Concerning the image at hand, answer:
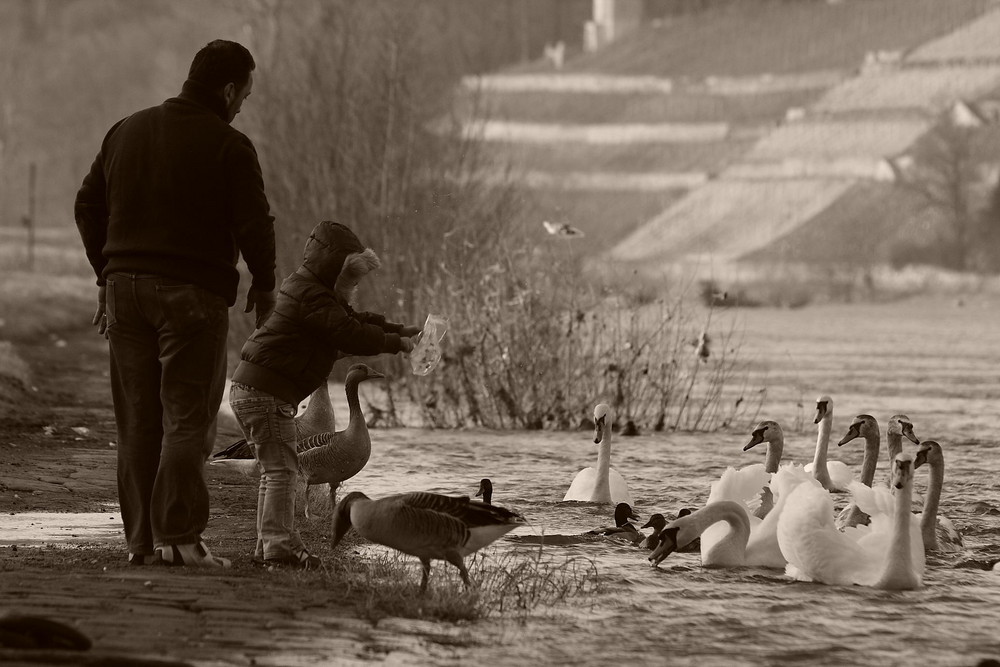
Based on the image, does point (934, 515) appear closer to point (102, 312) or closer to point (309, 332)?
point (309, 332)

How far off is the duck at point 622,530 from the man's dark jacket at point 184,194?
340 cm

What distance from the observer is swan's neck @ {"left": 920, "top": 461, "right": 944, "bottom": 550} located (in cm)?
1025

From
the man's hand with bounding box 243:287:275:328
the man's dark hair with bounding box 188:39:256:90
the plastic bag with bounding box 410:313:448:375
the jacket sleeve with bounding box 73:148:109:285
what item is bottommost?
the plastic bag with bounding box 410:313:448:375

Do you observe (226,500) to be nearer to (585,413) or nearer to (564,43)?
(585,413)

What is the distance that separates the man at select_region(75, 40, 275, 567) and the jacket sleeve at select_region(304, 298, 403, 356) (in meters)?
0.29

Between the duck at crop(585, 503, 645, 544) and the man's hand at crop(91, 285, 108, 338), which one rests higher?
the man's hand at crop(91, 285, 108, 338)

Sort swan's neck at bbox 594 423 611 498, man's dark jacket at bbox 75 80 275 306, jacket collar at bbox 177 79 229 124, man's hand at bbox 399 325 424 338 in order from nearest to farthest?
man's dark jacket at bbox 75 80 275 306
jacket collar at bbox 177 79 229 124
man's hand at bbox 399 325 424 338
swan's neck at bbox 594 423 611 498

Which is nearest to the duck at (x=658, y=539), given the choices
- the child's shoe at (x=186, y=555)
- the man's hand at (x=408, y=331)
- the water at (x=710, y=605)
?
the water at (x=710, y=605)

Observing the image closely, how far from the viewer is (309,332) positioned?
8.55 meters

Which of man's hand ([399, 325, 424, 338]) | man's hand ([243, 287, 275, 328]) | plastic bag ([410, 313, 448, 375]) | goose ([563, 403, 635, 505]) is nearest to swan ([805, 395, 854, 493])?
goose ([563, 403, 635, 505])

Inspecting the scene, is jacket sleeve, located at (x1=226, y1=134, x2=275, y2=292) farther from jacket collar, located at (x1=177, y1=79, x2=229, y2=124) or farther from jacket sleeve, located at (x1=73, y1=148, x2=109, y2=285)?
jacket sleeve, located at (x1=73, y1=148, x2=109, y2=285)

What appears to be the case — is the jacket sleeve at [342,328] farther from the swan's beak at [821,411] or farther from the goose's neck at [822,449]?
the swan's beak at [821,411]

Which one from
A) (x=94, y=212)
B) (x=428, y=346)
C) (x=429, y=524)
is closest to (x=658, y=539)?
(x=428, y=346)

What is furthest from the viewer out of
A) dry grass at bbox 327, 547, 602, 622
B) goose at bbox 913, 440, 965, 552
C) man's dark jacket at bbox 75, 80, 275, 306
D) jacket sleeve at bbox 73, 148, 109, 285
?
goose at bbox 913, 440, 965, 552
